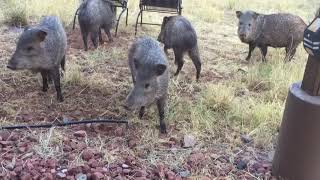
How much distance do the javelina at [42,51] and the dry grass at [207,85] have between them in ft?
1.10

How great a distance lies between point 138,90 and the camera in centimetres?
412

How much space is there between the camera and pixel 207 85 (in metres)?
5.61

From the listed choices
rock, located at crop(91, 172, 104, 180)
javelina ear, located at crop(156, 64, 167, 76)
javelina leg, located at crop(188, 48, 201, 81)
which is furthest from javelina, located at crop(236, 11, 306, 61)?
rock, located at crop(91, 172, 104, 180)

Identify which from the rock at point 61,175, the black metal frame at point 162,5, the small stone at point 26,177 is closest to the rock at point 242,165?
the rock at point 61,175

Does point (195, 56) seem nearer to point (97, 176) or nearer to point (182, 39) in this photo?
point (182, 39)

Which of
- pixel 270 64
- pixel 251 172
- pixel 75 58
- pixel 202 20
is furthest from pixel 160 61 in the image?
pixel 202 20

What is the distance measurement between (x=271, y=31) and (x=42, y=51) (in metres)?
3.40

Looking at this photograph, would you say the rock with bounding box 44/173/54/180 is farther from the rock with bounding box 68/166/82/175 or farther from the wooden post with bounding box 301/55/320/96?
the wooden post with bounding box 301/55/320/96

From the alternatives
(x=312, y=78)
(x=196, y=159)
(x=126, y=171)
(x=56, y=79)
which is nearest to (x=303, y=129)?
(x=312, y=78)

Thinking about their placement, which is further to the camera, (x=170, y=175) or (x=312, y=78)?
(x=170, y=175)

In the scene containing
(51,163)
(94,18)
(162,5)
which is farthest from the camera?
(162,5)

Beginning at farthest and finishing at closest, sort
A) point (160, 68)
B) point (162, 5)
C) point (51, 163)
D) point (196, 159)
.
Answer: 1. point (162, 5)
2. point (160, 68)
3. point (196, 159)
4. point (51, 163)

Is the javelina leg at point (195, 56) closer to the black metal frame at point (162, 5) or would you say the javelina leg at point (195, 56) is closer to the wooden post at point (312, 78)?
the black metal frame at point (162, 5)

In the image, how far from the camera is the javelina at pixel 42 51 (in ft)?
15.1
